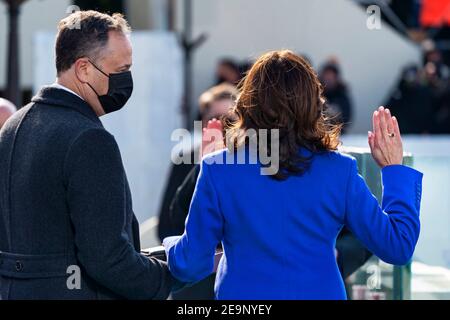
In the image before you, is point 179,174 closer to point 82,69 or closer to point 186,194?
point 186,194

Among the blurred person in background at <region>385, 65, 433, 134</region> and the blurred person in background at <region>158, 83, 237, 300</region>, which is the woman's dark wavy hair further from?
the blurred person in background at <region>385, 65, 433, 134</region>

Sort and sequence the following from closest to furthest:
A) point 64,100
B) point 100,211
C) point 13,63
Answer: point 100,211 → point 64,100 → point 13,63

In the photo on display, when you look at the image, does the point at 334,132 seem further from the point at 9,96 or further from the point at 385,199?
the point at 9,96

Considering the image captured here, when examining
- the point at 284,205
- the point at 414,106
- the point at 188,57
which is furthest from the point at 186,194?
the point at 188,57

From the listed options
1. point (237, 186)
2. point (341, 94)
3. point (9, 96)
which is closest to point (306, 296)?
point (237, 186)

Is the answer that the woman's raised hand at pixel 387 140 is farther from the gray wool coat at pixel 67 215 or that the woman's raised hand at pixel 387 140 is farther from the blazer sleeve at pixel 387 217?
the gray wool coat at pixel 67 215

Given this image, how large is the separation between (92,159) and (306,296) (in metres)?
0.72

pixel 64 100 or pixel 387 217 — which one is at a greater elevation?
pixel 64 100

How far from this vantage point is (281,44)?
37.6 feet

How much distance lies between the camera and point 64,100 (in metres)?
2.74

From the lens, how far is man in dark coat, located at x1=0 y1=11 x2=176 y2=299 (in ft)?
8.53

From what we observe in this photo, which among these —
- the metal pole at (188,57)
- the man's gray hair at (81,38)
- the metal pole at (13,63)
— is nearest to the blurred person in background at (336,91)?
the metal pole at (188,57)

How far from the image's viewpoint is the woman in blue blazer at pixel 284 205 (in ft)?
8.51

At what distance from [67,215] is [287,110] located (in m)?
0.70
